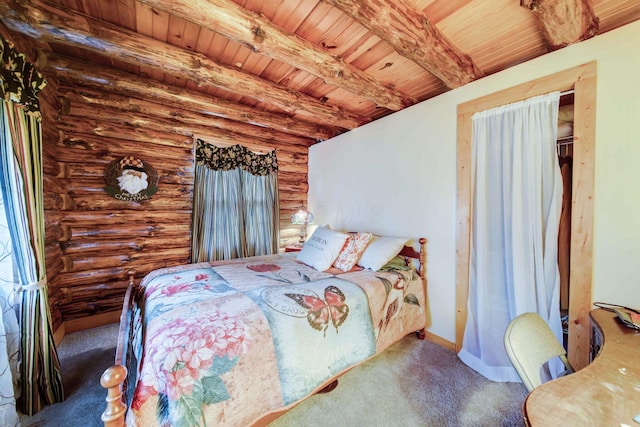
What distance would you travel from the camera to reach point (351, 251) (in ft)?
8.54

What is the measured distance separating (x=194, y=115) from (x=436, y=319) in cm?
371

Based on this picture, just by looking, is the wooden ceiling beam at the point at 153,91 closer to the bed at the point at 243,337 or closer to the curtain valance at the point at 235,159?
the curtain valance at the point at 235,159

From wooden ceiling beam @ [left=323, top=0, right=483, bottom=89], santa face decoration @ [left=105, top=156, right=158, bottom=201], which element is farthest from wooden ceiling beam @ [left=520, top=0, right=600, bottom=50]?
santa face decoration @ [left=105, top=156, right=158, bottom=201]

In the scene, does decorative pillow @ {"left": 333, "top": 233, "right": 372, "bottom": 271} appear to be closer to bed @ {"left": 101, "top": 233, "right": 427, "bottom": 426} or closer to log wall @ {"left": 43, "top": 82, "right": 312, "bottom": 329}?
bed @ {"left": 101, "top": 233, "right": 427, "bottom": 426}

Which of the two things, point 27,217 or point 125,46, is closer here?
point 27,217

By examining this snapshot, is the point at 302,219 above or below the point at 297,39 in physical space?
below

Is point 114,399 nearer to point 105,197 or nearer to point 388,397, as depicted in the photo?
point 388,397

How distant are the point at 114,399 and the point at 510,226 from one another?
261cm

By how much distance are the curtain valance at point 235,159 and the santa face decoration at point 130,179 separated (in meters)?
0.62

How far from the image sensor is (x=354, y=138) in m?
3.33

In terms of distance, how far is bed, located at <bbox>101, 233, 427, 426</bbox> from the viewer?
1058 millimetres

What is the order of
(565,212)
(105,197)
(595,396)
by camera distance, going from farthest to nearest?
(105,197), (565,212), (595,396)

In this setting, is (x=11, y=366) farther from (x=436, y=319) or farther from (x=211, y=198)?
(x=436, y=319)

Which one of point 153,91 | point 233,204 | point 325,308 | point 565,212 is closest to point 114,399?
point 325,308
